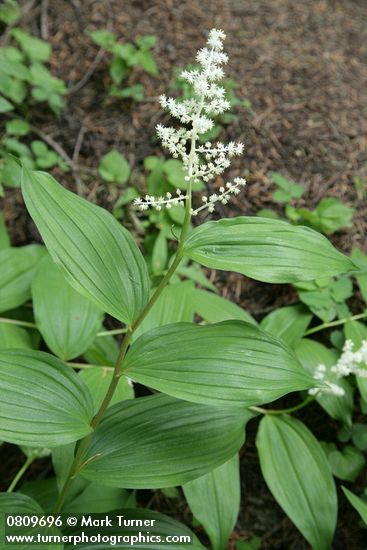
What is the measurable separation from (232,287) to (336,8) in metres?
3.35

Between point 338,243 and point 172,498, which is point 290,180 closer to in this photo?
point 338,243

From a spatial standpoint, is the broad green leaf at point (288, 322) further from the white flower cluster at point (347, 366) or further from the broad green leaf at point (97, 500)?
the broad green leaf at point (97, 500)

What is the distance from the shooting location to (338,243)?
378cm

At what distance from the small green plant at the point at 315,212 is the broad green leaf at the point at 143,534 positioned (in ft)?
6.92

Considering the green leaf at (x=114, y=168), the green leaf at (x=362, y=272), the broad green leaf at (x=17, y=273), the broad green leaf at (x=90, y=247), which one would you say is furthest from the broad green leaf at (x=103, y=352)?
the green leaf at (x=362, y=272)

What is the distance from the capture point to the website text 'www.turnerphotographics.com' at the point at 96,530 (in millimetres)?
2199

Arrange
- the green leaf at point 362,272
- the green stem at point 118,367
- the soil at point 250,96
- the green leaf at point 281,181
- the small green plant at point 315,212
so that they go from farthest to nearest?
the soil at point 250,96 → the green leaf at point 281,181 → the small green plant at point 315,212 → the green leaf at point 362,272 → the green stem at point 118,367

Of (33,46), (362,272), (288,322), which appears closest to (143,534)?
(288,322)

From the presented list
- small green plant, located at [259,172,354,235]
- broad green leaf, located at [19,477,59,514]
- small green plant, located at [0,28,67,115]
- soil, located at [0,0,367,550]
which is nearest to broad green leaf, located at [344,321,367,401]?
soil, located at [0,0,367,550]

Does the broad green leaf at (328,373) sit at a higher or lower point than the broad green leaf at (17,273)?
lower

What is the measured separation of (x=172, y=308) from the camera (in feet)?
9.62

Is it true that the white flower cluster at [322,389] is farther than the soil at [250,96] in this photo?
No

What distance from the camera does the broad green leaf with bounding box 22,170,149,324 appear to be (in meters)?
2.00

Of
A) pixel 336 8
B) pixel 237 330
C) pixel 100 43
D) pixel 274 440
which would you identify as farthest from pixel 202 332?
pixel 336 8
